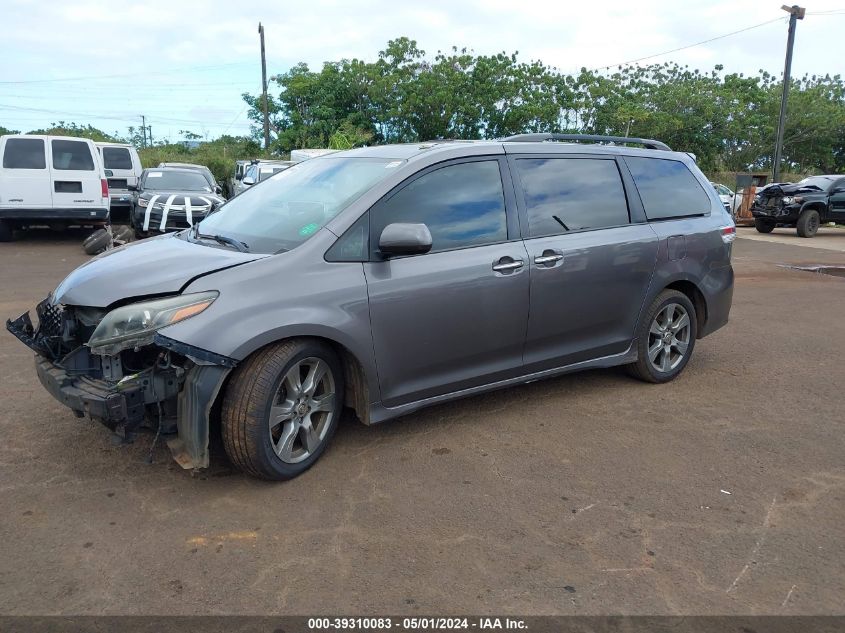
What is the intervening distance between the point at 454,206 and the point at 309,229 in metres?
0.89

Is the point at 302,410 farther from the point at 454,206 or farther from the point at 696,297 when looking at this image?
the point at 696,297

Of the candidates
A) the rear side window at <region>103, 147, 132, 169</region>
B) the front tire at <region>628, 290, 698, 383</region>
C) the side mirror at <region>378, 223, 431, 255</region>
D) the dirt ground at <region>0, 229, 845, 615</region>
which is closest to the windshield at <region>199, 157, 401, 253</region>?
the side mirror at <region>378, 223, 431, 255</region>

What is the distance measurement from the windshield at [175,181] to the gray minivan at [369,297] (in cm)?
1019

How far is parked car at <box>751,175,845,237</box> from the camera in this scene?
1811 centimetres

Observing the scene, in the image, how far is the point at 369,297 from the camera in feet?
12.3

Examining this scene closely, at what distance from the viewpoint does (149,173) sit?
14.4 meters

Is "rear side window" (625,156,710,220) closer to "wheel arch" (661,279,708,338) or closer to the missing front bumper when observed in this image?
"wheel arch" (661,279,708,338)

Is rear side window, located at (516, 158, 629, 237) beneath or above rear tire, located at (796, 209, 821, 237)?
above

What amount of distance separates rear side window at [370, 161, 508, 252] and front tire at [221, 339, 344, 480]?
824 mm

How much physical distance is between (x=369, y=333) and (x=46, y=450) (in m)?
1.98

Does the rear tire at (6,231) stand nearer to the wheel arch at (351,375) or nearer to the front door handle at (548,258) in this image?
the wheel arch at (351,375)

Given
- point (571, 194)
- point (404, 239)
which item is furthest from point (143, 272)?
point (571, 194)

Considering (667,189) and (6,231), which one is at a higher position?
(667,189)

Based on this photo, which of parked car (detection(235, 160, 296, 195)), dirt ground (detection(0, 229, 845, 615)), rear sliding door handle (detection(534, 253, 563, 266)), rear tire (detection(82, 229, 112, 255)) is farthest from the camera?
parked car (detection(235, 160, 296, 195))
